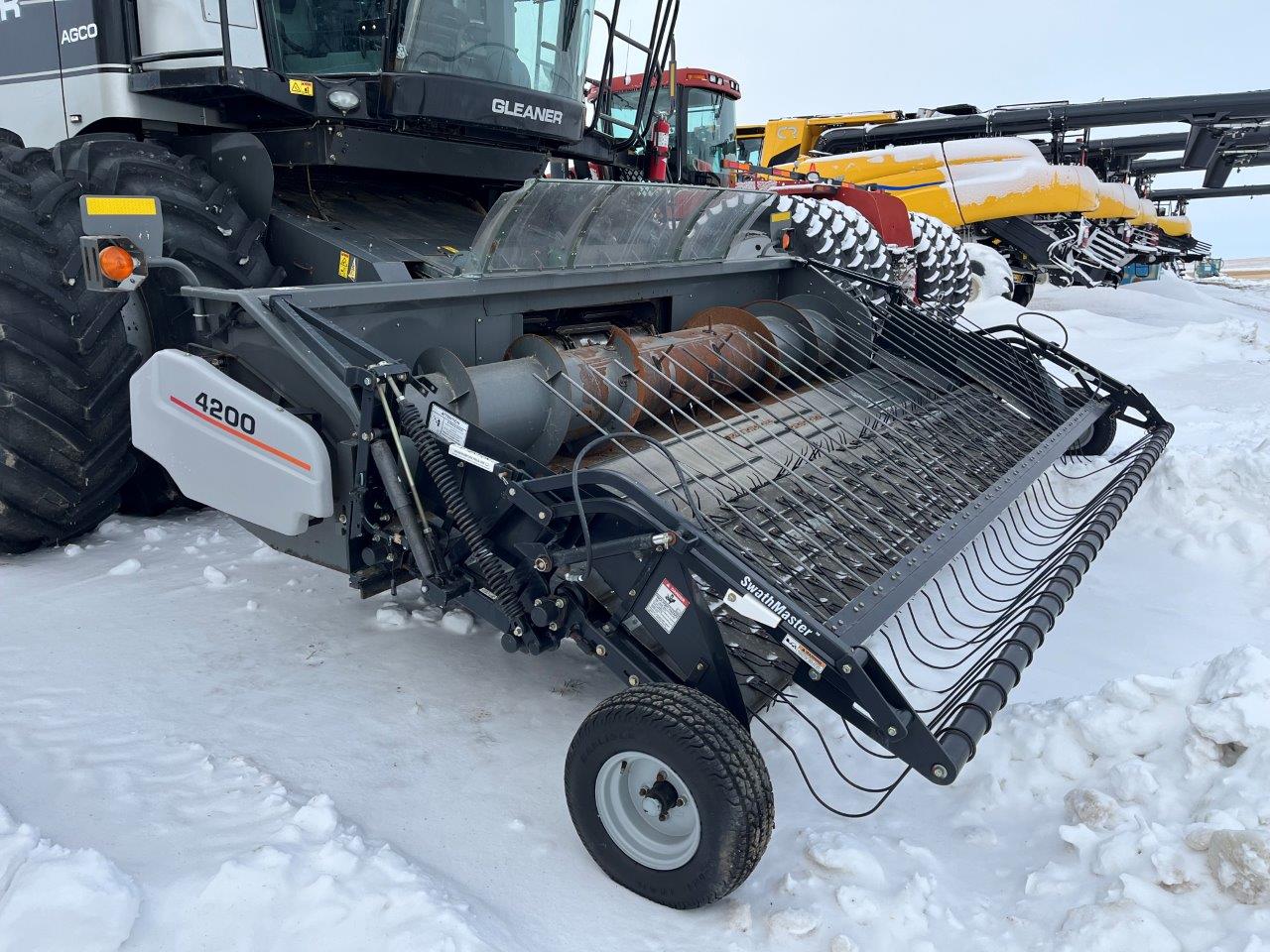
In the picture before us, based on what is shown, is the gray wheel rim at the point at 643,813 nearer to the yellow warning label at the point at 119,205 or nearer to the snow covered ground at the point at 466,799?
the snow covered ground at the point at 466,799

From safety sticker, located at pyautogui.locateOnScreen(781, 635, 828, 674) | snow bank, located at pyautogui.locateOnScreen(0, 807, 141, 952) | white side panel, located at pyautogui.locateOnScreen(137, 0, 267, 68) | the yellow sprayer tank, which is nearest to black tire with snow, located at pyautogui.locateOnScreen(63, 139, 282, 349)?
white side panel, located at pyautogui.locateOnScreen(137, 0, 267, 68)

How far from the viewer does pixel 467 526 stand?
7.36 feet

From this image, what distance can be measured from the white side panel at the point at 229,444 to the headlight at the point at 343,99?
1571 mm

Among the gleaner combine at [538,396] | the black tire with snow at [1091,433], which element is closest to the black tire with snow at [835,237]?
the gleaner combine at [538,396]

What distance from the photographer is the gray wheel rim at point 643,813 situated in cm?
189

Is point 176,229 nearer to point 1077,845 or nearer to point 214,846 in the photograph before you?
point 214,846

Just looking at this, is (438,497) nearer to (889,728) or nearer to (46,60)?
(889,728)

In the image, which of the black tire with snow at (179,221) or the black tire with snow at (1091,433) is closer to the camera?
the black tire with snow at (179,221)

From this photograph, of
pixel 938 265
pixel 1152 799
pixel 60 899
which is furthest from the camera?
pixel 938 265

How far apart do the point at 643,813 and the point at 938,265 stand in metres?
6.99

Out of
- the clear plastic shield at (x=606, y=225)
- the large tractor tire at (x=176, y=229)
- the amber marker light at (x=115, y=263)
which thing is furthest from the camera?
the large tractor tire at (x=176, y=229)

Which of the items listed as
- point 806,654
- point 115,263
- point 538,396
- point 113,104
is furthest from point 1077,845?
point 113,104

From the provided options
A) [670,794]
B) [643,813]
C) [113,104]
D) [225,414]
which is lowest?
[643,813]

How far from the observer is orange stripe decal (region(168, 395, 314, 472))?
7.79 feet
